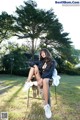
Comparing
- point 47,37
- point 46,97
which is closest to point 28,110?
point 46,97

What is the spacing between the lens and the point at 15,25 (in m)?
25.9

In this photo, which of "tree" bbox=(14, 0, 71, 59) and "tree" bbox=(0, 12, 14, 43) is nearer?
"tree" bbox=(14, 0, 71, 59)

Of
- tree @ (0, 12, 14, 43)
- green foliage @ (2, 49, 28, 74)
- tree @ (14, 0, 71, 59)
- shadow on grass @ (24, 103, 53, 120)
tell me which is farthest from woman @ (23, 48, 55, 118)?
tree @ (0, 12, 14, 43)

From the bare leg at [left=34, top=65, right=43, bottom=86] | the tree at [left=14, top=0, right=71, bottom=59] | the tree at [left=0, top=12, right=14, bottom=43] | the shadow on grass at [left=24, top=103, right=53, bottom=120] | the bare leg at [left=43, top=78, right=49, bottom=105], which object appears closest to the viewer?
the shadow on grass at [left=24, top=103, right=53, bottom=120]

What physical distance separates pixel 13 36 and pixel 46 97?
2262 cm

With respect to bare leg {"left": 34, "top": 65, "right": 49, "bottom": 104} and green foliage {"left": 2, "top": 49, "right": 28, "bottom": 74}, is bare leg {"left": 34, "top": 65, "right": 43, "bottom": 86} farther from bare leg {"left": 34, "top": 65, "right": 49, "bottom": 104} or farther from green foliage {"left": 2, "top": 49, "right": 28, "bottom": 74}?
green foliage {"left": 2, "top": 49, "right": 28, "bottom": 74}

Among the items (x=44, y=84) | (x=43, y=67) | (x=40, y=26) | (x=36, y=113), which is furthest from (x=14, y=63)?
(x=36, y=113)

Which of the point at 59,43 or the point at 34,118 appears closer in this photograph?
the point at 34,118

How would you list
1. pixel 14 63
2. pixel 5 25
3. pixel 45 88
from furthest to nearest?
pixel 5 25 → pixel 14 63 → pixel 45 88

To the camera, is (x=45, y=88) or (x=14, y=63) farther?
(x=14, y=63)

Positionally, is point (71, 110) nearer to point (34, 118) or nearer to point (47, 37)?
point (34, 118)

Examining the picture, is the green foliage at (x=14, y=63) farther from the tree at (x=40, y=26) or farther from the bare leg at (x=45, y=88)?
the bare leg at (x=45, y=88)

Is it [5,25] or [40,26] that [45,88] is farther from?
[5,25]

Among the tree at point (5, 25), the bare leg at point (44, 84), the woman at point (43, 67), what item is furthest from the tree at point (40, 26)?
the bare leg at point (44, 84)
